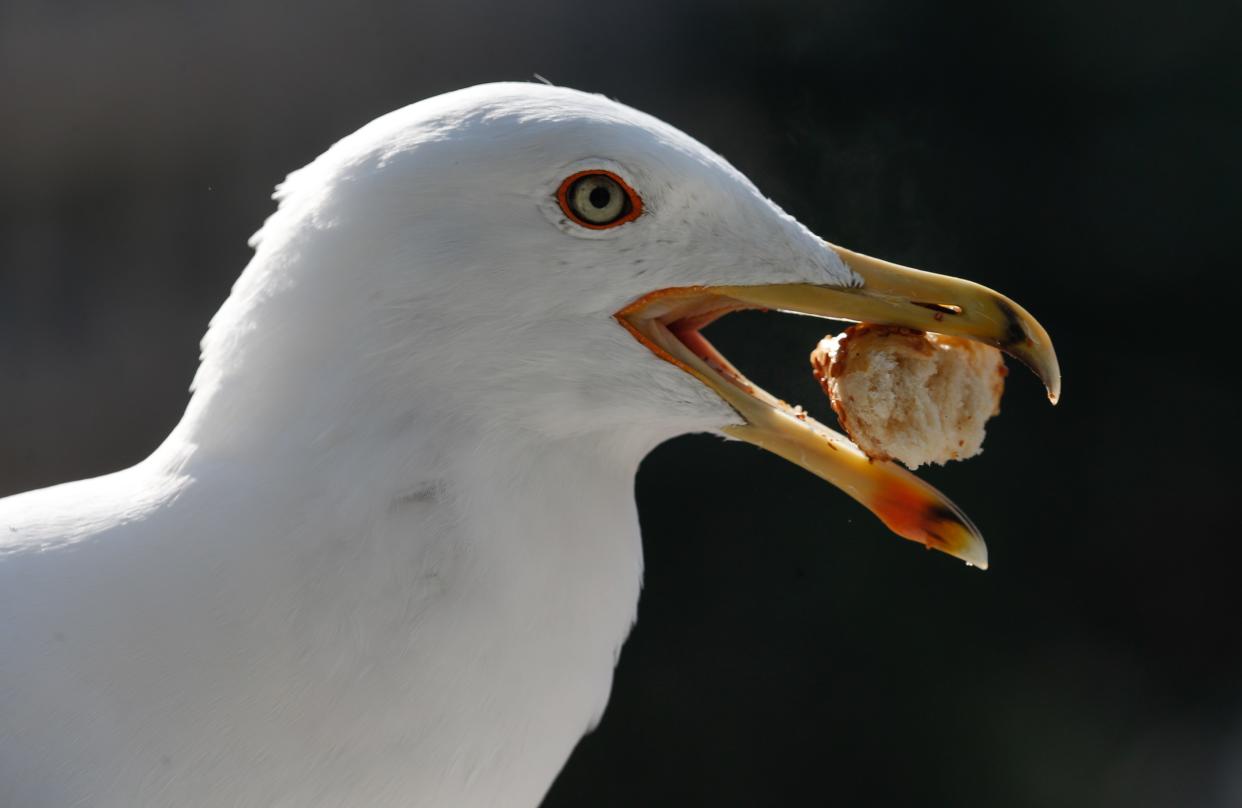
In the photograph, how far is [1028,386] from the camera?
11.0 feet

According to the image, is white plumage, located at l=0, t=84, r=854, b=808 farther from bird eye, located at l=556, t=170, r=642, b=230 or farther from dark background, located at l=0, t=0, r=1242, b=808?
dark background, located at l=0, t=0, r=1242, b=808

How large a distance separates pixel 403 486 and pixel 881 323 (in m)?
0.53

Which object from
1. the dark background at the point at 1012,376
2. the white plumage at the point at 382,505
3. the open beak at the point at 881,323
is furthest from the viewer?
the dark background at the point at 1012,376

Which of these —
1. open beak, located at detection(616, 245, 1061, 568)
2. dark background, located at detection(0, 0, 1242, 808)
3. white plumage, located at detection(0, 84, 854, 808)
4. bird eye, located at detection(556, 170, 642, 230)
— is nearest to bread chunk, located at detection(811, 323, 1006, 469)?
open beak, located at detection(616, 245, 1061, 568)

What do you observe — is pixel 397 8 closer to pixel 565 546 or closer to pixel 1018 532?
pixel 1018 532

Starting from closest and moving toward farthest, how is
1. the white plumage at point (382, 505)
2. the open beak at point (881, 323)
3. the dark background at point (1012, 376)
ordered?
the white plumage at point (382, 505) → the open beak at point (881, 323) → the dark background at point (1012, 376)

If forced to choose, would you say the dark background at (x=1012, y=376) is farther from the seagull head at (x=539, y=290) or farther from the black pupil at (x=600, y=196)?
the black pupil at (x=600, y=196)

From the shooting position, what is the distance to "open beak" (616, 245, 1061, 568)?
1304mm

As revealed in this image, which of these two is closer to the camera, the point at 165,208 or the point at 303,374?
the point at 303,374

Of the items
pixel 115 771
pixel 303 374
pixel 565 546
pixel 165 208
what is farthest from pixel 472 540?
pixel 165 208

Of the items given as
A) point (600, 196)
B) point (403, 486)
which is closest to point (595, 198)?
point (600, 196)

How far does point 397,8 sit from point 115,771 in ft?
8.70

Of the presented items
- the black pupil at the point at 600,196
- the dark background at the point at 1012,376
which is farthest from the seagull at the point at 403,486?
the dark background at the point at 1012,376

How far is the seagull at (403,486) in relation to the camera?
116 centimetres
